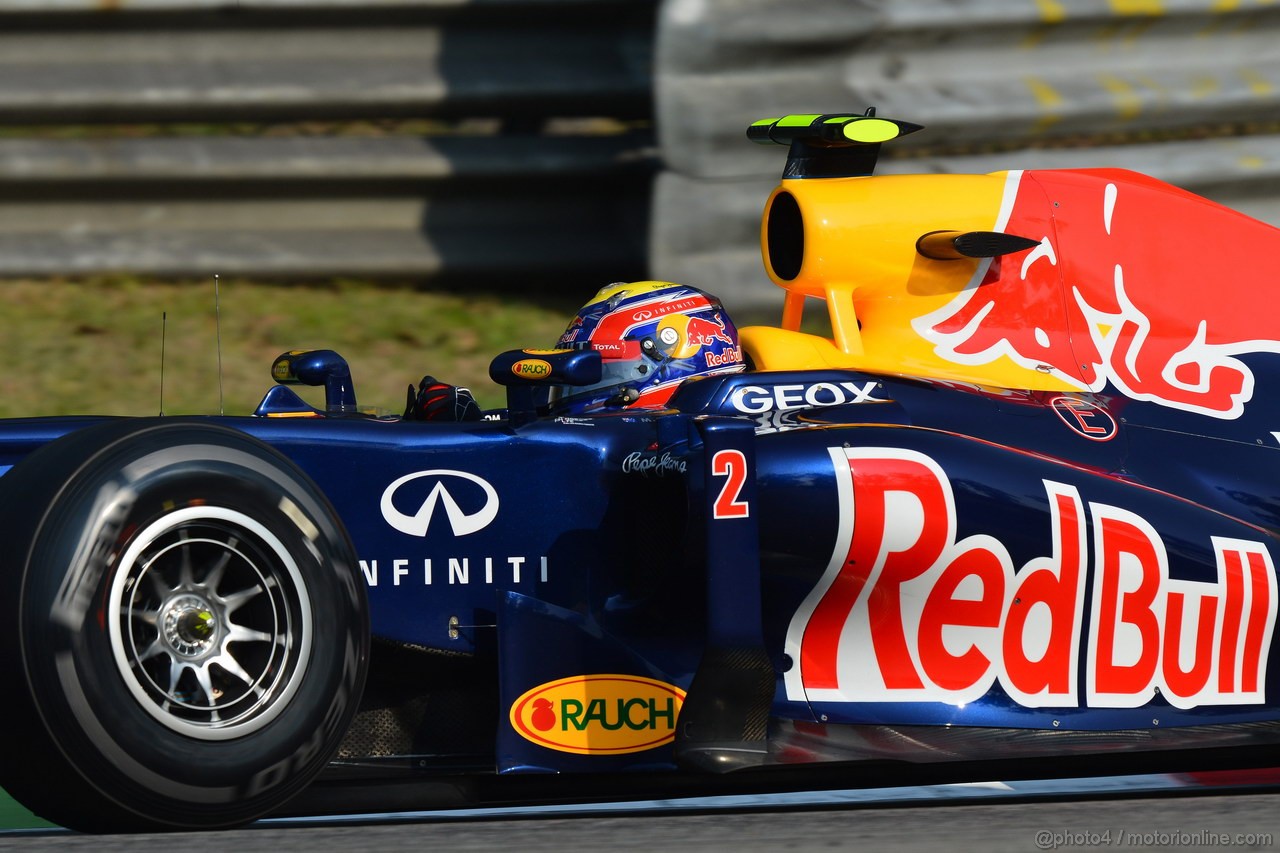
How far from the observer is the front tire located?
111 inches

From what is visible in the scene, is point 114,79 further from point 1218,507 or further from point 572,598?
point 1218,507

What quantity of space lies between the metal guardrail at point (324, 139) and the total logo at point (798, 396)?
2.98m

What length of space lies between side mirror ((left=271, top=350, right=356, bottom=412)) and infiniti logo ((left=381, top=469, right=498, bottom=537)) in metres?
1.17

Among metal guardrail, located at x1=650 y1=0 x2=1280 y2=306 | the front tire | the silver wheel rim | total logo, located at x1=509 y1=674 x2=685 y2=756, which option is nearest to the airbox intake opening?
total logo, located at x1=509 y1=674 x2=685 y2=756

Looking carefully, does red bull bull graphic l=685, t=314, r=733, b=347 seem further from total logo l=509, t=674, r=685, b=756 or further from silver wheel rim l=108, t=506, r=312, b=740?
silver wheel rim l=108, t=506, r=312, b=740

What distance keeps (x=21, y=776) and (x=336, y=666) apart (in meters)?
0.56

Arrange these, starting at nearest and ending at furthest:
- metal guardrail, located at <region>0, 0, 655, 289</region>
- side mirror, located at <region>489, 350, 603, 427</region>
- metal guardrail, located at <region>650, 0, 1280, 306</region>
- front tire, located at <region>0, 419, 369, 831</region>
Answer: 1. front tire, located at <region>0, 419, 369, 831</region>
2. side mirror, located at <region>489, 350, 603, 427</region>
3. metal guardrail, located at <region>650, 0, 1280, 306</region>
4. metal guardrail, located at <region>0, 0, 655, 289</region>

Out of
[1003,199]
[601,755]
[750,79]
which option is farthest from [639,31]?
[601,755]

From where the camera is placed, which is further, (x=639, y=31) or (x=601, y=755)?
(x=639, y=31)

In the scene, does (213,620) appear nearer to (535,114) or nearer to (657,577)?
(657,577)

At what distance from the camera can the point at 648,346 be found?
13.7ft

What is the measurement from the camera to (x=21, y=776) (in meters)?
2.84

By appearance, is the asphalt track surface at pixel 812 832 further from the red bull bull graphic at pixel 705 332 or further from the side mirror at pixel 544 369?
the red bull bull graphic at pixel 705 332

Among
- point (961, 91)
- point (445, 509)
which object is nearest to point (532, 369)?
point (445, 509)
